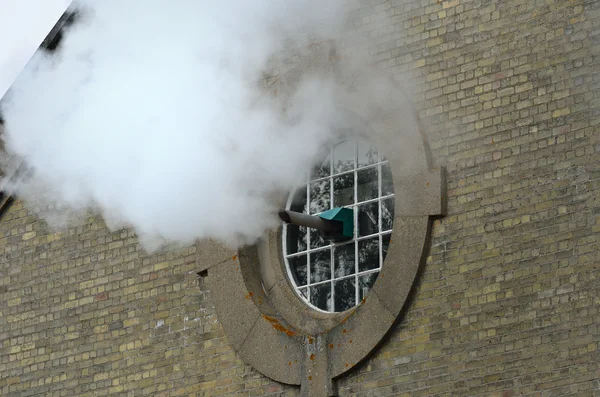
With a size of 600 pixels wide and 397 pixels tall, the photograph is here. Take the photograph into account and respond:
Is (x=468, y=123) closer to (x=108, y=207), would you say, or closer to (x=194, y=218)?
(x=194, y=218)

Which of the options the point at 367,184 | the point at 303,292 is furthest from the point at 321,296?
the point at 367,184

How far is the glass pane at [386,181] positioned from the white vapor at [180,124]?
656 mm

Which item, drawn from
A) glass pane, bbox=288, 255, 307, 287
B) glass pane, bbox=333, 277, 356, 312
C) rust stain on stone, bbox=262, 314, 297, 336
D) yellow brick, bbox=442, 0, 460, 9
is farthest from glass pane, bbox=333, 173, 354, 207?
yellow brick, bbox=442, 0, 460, 9

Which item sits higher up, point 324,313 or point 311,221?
point 311,221

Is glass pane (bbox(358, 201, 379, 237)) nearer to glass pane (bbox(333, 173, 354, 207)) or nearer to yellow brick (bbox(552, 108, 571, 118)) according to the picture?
glass pane (bbox(333, 173, 354, 207))

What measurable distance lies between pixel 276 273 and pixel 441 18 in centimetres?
243

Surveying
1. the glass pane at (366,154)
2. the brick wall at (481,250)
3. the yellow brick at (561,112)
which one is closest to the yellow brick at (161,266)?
the brick wall at (481,250)

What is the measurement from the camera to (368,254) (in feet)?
42.6

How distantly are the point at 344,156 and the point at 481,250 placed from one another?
1760mm

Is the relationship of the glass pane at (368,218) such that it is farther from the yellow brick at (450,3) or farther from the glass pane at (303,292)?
the yellow brick at (450,3)

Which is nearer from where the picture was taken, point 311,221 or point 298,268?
point 311,221

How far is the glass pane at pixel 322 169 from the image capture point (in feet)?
44.1

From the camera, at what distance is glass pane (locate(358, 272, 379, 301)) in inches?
506

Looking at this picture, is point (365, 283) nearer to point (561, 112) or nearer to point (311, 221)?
point (311, 221)
